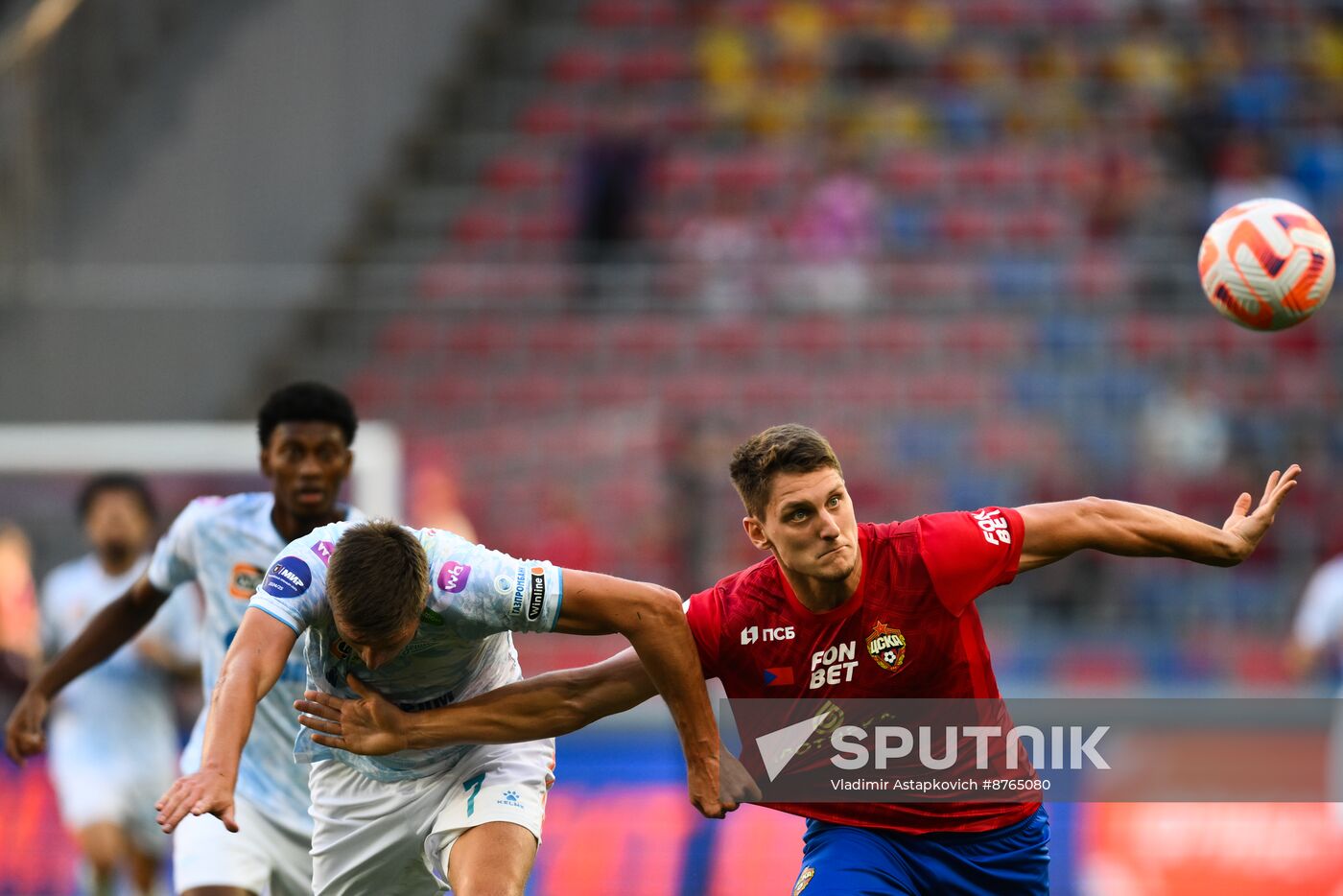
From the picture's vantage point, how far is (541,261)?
54.7ft

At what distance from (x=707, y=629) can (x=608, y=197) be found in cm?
1123

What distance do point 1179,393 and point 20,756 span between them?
942cm

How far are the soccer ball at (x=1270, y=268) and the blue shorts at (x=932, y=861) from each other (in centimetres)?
194

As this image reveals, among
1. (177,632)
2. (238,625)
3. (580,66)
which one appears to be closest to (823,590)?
(238,625)

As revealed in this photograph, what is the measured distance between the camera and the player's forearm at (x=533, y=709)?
5281 mm

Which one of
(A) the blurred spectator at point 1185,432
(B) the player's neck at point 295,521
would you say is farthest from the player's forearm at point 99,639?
(A) the blurred spectator at point 1185,432

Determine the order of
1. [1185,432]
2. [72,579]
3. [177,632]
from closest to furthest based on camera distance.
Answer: [177,632] → [72,579] → [1185,432]

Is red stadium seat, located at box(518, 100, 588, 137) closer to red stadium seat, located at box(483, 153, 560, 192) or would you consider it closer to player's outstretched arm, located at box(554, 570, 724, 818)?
red stadium seat, located at box(483, 153, 560, 192)

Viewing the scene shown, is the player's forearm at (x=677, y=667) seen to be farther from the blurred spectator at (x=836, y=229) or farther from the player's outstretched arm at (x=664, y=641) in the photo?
the blurred spectator at (x=836, y=229)

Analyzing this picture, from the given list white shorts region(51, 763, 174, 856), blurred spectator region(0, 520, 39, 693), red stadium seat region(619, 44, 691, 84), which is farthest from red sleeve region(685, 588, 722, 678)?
red stadium seat region(619, 44, 691, 84)

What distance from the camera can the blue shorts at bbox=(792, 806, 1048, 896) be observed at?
525cm

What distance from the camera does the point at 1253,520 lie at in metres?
5.46

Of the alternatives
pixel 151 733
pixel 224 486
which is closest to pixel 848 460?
pixel 224 486

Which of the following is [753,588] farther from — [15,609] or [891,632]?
[15,609]
